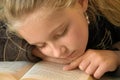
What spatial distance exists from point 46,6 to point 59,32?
3.4 inches

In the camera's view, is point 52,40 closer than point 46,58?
Yes

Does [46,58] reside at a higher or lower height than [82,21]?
lower

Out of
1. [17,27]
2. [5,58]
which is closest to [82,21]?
[17,27]

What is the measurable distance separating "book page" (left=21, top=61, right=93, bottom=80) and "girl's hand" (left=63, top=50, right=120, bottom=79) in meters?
0.02

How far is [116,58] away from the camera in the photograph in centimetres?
95

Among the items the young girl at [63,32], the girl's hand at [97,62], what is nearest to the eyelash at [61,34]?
the young girl at [63,32]

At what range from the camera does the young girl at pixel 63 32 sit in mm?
885

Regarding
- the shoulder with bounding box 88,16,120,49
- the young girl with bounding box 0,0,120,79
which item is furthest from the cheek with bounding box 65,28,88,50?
the shoulder with bounding box 88,16,120,49

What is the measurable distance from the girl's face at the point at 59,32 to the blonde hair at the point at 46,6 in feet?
0.06

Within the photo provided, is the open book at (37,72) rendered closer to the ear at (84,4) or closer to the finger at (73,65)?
the finger at (73,65)

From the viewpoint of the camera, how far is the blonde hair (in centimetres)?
88

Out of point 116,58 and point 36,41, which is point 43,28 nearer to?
point 36,41

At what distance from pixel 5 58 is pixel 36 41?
0.22 meters

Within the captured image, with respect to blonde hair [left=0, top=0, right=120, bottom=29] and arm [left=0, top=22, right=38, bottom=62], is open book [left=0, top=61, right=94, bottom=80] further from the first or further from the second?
blonde hair [left=0, top=0, right=120, bottom=29]
